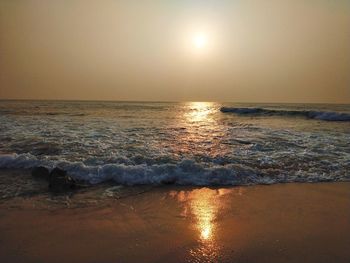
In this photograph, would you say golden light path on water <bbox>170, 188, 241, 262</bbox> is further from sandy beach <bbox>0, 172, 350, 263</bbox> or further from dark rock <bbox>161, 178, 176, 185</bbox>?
dark rock <bbox>161, 178, 176, 185</bbox>

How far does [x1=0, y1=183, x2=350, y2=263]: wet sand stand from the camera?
3168 mm

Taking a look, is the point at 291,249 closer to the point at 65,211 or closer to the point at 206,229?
the point at 206,229

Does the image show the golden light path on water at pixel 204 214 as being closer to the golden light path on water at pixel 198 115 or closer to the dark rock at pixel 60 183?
the dark rock at pixel 60 183

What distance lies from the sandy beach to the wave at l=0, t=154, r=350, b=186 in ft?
2.03

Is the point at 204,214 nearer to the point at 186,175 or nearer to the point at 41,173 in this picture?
the point at 186,175

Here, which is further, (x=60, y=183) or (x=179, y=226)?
(x=60, y=183)

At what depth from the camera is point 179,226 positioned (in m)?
3.88

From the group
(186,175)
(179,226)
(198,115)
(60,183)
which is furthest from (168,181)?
(198,115)

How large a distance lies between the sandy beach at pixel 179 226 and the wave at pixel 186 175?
2.03 feet

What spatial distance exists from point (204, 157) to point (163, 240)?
5.05 meters

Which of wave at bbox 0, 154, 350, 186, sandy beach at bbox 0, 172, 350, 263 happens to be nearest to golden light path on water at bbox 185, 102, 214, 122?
wave at bbox 0, 154, 350, 186

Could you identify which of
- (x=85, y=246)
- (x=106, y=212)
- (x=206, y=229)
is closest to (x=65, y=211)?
(x=106, y=212)

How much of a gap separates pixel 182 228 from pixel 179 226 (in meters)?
0.07

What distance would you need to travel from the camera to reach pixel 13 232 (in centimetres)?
369
